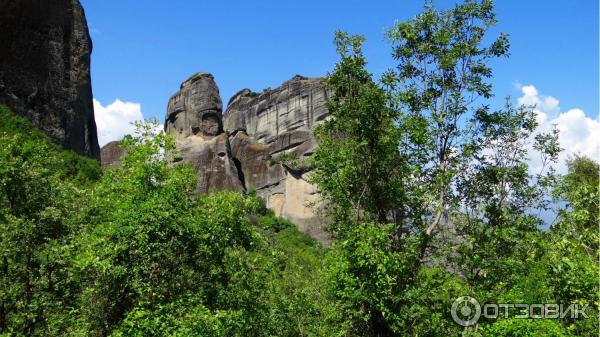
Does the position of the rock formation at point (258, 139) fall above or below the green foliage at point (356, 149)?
above

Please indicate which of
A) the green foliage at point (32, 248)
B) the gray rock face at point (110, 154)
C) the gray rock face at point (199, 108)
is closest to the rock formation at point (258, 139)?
the gray rock face at point (199, 108)

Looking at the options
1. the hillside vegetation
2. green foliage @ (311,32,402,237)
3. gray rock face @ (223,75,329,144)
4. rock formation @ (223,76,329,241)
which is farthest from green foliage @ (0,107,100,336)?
gray rock face @ (223,75,329,144)

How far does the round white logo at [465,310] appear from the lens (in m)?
14.0

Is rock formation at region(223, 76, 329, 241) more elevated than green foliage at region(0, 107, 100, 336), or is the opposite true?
rock formation at region(223, 76, 329, 241)

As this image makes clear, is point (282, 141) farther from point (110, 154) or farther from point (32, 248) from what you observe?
point (32, 248)

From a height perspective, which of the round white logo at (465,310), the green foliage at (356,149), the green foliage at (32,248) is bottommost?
the round white logo at (465,310)

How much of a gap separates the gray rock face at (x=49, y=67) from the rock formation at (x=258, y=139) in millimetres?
26385

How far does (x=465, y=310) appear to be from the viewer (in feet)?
46.1

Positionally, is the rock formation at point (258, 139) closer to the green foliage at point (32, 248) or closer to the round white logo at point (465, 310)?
the green foliage at point (32, 248)

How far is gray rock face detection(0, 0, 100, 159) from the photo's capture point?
149 feet

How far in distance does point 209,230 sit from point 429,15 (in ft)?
31.4

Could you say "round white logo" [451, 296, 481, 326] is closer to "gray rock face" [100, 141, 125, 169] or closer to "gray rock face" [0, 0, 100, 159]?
"gray rock face" [0, 0, 100, 159]

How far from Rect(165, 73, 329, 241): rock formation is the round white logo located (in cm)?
6107

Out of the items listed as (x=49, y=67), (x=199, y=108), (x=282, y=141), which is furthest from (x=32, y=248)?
(x=282, y=141)
